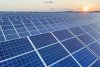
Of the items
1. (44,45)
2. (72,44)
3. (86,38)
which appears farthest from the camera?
(86,38)

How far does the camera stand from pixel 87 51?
966 centimetres

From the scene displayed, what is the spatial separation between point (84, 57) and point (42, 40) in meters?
2.48

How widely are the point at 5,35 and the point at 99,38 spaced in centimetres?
736

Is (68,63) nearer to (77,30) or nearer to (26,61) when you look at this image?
(26,61)

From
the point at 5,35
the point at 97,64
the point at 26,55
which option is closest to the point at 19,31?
the point at 5,35

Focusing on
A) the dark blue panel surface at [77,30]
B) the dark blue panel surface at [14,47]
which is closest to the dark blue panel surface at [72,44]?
the dark blue panel surface at [77,30]

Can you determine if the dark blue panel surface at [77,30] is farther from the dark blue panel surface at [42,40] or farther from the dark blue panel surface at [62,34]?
the dark blue panel surface at [42,40]

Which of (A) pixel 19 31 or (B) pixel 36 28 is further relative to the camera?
(B) pixel 36 28

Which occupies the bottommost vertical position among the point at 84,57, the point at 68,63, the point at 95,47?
the point at 95,47

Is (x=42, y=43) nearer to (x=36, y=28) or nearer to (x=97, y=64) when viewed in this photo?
(x=36, y=28)

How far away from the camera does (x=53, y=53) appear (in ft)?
26.4

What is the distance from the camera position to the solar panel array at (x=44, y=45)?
693 centimetres

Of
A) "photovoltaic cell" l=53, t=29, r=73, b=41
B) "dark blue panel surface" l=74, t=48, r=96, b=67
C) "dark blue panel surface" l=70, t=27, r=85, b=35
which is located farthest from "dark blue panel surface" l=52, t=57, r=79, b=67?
"dark blue panel surface" l=70, t=27, r=85, b=35

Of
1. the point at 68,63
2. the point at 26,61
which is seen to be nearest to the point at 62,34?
the point at 68,63
